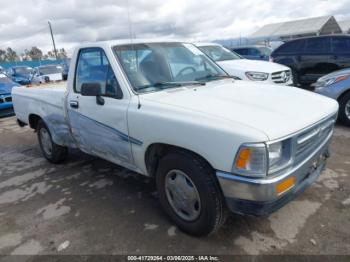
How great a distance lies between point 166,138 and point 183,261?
1.09 m

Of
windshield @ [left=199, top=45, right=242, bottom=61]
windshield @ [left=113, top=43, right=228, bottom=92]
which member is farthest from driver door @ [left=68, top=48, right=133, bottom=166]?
windshield @ [left=199, top=45, right=242, bottom=61]

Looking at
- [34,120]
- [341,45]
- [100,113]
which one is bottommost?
[34,120]

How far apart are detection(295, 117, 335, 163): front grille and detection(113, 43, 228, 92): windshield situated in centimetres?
140

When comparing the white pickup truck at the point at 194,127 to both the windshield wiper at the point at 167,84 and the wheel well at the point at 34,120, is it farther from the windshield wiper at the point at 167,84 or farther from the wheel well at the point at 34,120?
the wheel well at the point at 34,120

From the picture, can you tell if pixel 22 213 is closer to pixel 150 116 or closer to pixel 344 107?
pixel 150 116

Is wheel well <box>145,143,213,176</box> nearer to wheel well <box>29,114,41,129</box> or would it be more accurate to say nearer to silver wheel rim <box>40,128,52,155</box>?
silver wheel rim <box>40,128,52,155</box>

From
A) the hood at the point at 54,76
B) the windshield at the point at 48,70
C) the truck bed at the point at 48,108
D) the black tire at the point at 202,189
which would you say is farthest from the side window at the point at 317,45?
the windshield at the point at 48,70

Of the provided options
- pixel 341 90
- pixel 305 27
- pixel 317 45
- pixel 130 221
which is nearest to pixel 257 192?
pixel 130 221

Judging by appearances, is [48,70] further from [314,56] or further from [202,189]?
[202,189]

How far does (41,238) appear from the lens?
10.7ft

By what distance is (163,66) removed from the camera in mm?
3668

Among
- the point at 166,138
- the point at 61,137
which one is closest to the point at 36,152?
the point at 61,137

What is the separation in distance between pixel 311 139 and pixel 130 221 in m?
2.03

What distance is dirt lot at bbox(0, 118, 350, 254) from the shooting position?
2.92 metres
